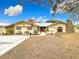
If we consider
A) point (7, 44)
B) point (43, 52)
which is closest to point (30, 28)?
point (7, 44)

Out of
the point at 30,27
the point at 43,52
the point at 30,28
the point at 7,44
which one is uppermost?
the point at 30,27

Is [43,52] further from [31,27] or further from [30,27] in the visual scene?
[31,27]

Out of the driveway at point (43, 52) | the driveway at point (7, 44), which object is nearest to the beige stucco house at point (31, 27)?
the driveway at point (7, 44)

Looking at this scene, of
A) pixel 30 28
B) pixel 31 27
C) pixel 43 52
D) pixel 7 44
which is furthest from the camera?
pixel 31 27

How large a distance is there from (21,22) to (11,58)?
5510cm

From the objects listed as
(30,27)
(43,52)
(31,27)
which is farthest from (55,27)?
(43,52)

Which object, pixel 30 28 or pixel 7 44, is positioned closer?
pixel 7 44

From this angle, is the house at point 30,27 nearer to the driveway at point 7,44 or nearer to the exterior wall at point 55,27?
the exterior wall at point 55,27

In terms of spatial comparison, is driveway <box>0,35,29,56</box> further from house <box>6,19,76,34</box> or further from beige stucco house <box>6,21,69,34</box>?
beige stucco house <box>6,21,69,34</box>

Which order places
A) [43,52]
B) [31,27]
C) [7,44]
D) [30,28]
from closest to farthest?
[43,52] → [7,44] → [30,28] → [31,27]

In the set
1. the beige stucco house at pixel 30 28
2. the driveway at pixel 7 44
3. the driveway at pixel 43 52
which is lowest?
the driveway at pixel 43 52

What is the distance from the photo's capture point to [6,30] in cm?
6925

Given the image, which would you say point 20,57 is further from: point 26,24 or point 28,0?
point 26,24

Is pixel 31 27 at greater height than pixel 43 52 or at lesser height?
greater
